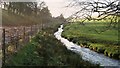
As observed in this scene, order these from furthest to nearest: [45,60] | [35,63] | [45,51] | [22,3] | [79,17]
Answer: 1. [22,3]
2. [45,51]
3. [45,60]
4. [35,63]
5. [79,17]

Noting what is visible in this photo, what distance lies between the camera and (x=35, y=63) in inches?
628

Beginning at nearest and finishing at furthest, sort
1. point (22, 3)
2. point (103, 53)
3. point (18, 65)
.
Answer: point (18, 65), point (103, 53), point (22, 3)

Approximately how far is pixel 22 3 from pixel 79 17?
265ft

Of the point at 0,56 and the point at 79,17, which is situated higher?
the point at 79,17

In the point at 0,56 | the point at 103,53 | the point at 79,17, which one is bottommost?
the point at 103,53

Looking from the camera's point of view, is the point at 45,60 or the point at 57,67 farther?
the point at 45,60

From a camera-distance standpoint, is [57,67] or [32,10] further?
[32,10]

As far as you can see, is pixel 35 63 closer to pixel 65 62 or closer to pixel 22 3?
pixel 65 62

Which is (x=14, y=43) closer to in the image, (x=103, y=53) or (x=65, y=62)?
(x=65, y=62)

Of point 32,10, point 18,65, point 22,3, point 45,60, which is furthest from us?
point 32,10

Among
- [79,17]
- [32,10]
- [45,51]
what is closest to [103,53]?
[45,51]

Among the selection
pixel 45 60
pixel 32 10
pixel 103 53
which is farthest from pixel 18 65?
pixel 32 10

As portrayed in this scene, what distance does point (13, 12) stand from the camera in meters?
88.8

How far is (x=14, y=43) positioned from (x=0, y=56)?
3634mm
